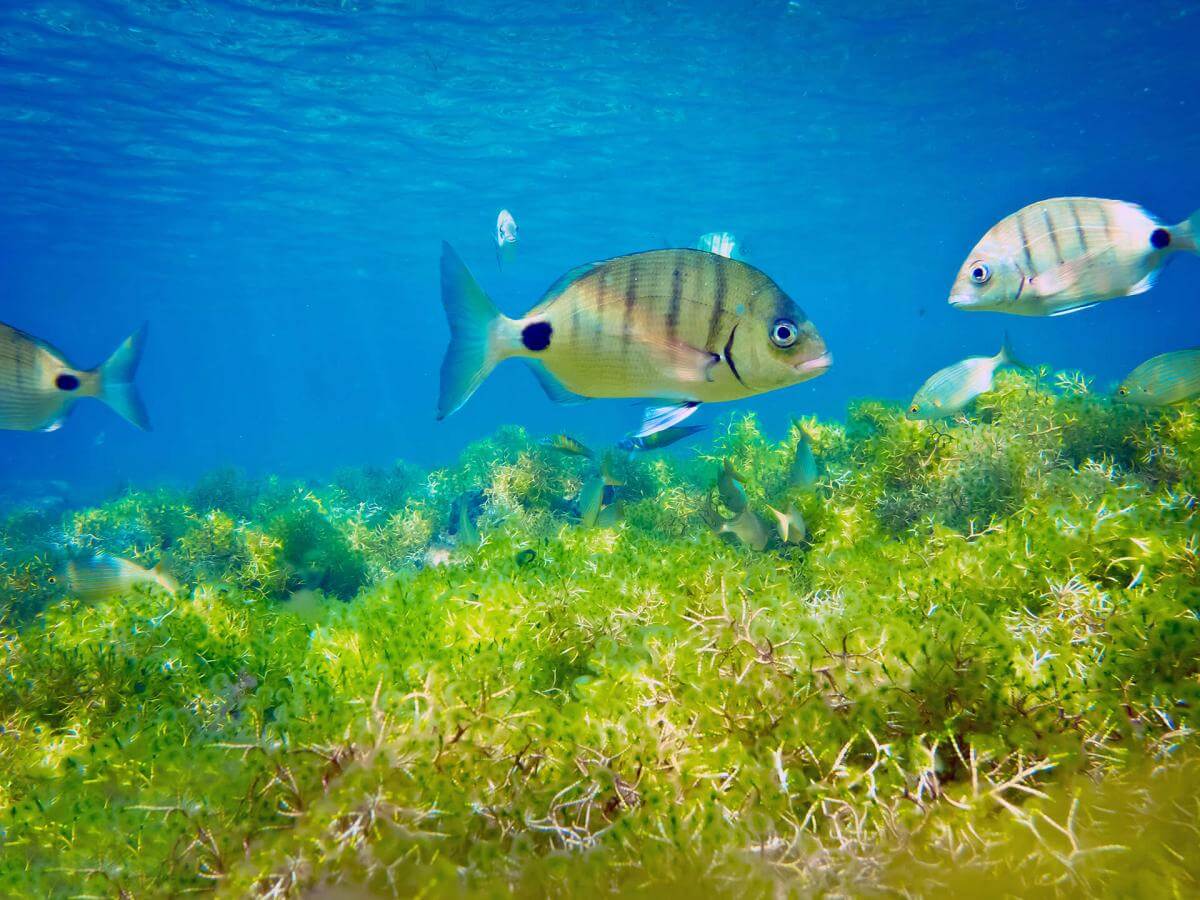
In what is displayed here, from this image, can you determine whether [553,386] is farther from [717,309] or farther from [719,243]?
[719,243]

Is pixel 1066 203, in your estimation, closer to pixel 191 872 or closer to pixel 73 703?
pixel 191 872

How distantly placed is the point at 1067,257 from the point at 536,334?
3451mm

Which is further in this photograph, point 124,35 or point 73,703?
point 124,35

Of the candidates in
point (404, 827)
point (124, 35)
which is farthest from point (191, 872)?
point (124, 35)

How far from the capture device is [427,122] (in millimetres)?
24578

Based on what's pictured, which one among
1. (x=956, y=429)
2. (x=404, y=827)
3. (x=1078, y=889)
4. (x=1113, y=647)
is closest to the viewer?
(x=1078, y=889)

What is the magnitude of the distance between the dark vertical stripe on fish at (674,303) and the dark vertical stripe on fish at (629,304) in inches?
6.4

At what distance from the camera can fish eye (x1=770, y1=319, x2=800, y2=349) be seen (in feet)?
8.29

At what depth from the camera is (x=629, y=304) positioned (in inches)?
105

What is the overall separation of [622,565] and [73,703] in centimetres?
279

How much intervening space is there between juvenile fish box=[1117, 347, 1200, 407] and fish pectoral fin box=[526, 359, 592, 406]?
3.97 meters

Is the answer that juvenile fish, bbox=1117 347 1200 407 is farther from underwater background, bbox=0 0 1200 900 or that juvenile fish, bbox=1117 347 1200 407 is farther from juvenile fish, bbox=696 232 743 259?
juvenile fish, bbox=696 232 743 259

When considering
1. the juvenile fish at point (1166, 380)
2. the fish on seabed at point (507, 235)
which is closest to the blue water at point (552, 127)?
the fish on seabed at point (507, 235)

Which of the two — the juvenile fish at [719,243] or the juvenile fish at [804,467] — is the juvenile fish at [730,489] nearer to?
the juvenile fish at [804,467]
